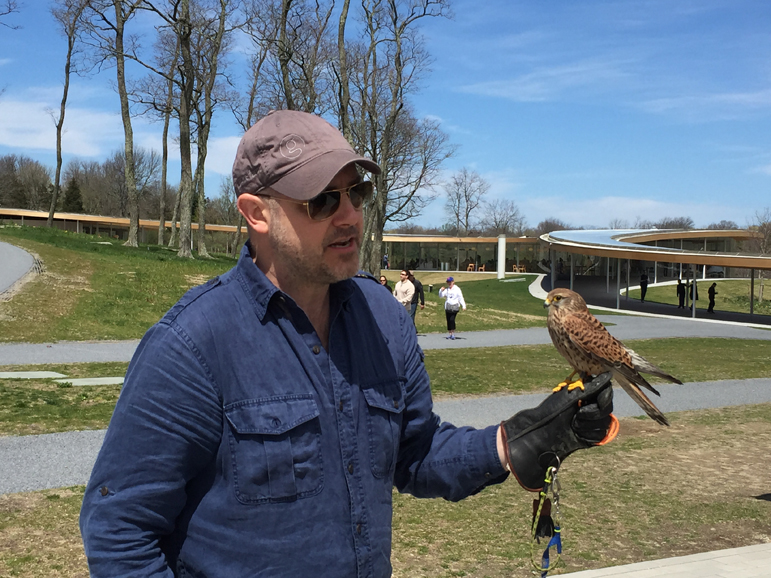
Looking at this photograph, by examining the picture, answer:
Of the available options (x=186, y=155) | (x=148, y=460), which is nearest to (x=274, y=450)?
→ (x=148, y=460)

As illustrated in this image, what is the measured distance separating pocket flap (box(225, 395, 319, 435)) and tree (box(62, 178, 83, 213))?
254 ft

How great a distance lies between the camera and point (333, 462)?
2.09 metres

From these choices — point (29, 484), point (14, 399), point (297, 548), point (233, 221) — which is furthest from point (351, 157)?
point (233, 221)

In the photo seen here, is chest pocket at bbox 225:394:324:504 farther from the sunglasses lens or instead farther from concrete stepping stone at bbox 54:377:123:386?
concrete stepping stone at bbox 54:377:123:386

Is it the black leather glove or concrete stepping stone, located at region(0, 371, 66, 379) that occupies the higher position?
the black leather glove

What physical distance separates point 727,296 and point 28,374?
41318 mm

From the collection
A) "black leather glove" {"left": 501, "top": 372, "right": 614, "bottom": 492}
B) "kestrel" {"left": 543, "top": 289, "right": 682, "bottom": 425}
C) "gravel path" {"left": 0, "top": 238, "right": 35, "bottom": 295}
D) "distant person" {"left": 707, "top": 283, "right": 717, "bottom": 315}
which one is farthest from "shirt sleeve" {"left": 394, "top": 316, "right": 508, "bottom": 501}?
"distant person" {"left": 707, "top": 283, "right": 717, "bottom": 315}

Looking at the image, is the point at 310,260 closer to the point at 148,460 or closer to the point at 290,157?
the point at 290,157

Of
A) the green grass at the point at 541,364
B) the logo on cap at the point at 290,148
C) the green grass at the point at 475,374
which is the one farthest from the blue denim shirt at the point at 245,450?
the green grass at the point at 541,364

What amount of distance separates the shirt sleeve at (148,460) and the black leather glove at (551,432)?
111 centimetres

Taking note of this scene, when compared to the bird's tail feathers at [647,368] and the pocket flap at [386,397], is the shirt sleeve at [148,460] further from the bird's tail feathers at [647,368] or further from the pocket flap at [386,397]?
the bird's tail feathers at [647,368]

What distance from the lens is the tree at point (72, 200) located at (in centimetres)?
7225

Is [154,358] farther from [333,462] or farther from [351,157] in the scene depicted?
[351,157]

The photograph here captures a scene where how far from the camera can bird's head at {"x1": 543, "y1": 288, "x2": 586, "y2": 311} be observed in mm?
3879
